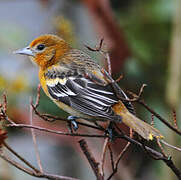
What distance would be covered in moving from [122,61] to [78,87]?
121cm

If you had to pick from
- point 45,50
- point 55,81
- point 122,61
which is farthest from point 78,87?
point 122,61

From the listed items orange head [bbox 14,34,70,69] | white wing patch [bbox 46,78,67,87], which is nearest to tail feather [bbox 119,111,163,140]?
white wing patch [bbox 46,78,67,87]

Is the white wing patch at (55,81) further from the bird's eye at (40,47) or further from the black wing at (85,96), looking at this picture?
the bird's eye at (40,47)

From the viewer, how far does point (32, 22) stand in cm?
673

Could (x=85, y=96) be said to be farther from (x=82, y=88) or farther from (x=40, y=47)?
(x=40, y=47)

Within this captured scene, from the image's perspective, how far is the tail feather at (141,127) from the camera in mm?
2268

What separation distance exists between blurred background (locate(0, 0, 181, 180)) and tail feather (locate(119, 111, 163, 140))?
1.23 m

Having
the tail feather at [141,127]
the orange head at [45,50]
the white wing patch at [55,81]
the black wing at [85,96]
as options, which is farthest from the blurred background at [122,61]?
the tail feather at [141,127]

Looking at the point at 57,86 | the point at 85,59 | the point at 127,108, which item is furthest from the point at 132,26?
the point at 127,108

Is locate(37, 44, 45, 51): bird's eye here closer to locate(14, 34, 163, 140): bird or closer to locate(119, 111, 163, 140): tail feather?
locate(14, 34, 163, 140): bird

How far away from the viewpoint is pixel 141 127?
235 centimetres

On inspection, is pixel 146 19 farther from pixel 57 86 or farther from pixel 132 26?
pixel 57 86

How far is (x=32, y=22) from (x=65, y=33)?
9.45 feet

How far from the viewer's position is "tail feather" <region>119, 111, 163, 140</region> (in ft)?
7.44
